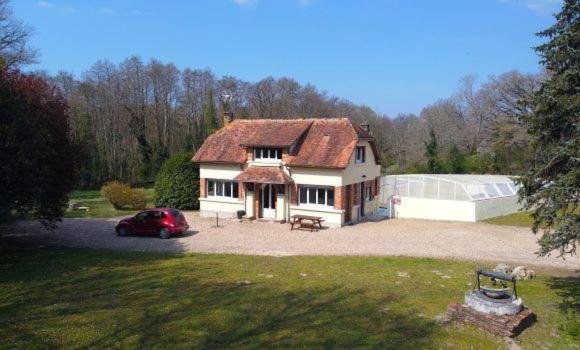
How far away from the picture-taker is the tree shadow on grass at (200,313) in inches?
393

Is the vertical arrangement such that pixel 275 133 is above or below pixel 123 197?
above

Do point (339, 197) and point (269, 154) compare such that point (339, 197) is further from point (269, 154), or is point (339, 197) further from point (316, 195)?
point (269, 154)

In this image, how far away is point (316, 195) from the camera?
29125 millimetres

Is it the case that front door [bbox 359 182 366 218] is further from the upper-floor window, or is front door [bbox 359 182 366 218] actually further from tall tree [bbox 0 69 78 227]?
tall tree [bbox 0 69 78 227]

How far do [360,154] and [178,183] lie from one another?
13986 mm

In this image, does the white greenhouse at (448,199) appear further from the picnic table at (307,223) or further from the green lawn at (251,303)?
the green lawn at (251,303)

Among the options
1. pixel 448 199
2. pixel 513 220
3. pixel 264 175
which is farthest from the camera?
pixel 448 199

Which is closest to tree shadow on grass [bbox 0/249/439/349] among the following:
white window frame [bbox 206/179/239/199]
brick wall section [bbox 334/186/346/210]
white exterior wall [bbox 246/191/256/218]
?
brick wall section [bbox 334/186/346/210]

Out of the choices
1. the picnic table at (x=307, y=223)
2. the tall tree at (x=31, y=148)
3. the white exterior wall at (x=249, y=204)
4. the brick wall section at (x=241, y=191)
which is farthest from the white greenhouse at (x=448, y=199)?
the tall tree at (x=31, y=148)

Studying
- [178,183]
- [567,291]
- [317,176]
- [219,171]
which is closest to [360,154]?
[317,176]

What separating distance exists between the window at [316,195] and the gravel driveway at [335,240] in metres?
2.03

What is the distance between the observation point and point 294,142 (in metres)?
29.6

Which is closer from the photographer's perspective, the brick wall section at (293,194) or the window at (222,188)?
the brick wall section at (293,194)

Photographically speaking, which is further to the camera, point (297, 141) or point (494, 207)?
point (494, 207)
